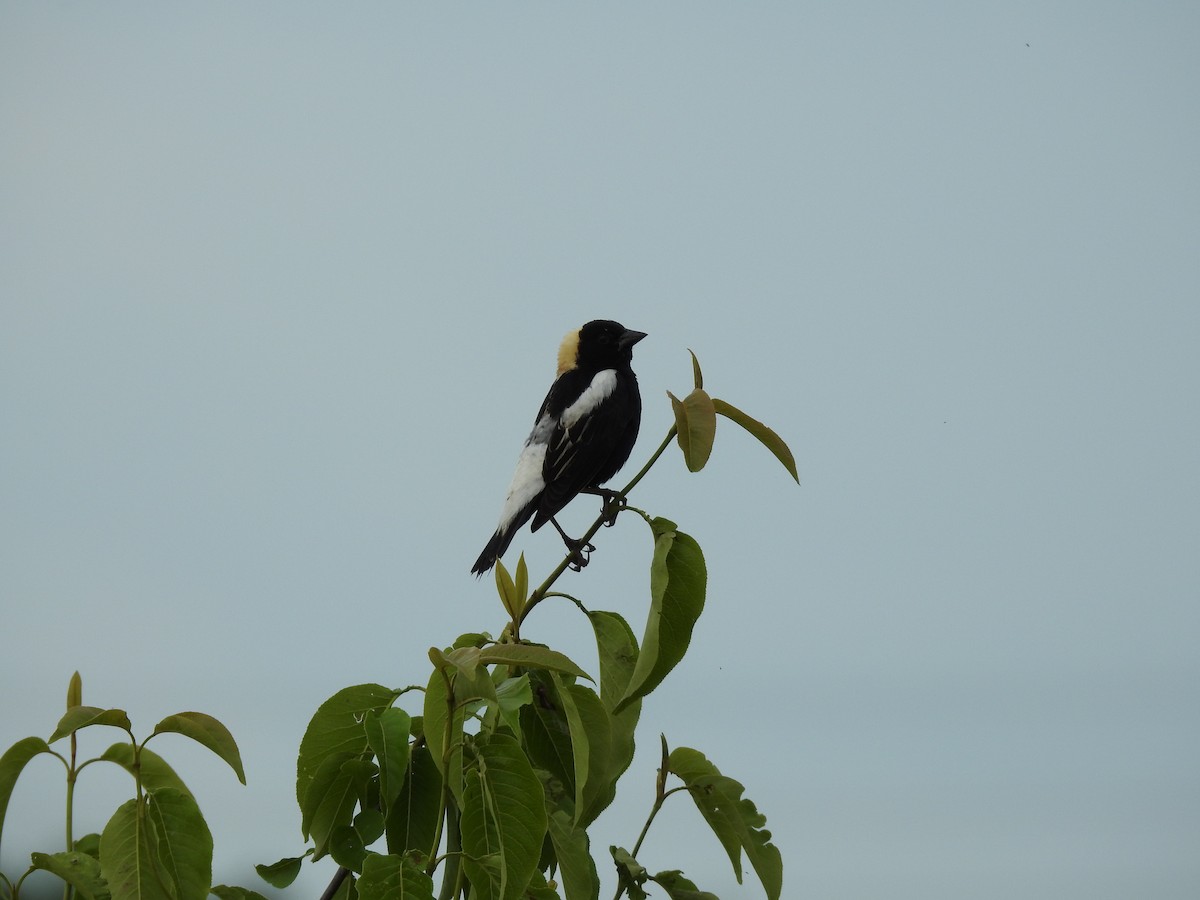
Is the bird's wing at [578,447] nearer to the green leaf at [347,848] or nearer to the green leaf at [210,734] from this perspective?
the green leaf at [347,848]

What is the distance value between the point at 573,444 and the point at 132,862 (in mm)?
3038

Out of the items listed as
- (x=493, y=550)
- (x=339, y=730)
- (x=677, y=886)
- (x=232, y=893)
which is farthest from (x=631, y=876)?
(x=493, y=550)

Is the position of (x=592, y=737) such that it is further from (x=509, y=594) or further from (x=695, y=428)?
(x=695, y=428)

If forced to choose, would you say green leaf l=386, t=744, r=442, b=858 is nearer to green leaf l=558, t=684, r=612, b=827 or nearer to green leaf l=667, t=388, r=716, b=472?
green leaf l=558, t=684, r=612, b=827

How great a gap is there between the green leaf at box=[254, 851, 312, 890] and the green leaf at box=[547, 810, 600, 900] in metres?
0.48

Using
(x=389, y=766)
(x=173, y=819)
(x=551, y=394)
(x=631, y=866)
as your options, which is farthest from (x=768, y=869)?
(x=551, y=394)

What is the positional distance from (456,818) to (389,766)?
0.48ft

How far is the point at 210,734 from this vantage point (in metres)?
1.65

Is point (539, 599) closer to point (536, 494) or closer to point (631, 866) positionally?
point (631, 866)

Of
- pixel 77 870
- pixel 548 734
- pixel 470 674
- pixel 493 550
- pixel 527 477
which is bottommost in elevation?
pixel 77 870

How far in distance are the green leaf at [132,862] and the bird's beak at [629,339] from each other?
389 centimetres

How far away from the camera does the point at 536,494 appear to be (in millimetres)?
4449

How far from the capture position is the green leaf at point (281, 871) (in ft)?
6.36

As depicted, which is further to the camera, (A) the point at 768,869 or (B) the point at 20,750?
(A) the point at 768,869
